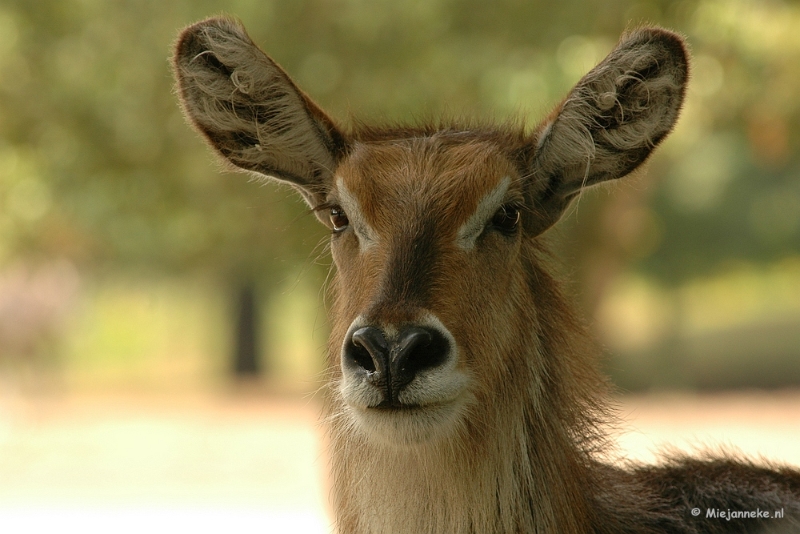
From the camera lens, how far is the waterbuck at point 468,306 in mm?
4402

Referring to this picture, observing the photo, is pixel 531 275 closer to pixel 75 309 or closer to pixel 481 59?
pixel 481 59

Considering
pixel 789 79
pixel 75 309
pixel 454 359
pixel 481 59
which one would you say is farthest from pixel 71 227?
pixel 75 309

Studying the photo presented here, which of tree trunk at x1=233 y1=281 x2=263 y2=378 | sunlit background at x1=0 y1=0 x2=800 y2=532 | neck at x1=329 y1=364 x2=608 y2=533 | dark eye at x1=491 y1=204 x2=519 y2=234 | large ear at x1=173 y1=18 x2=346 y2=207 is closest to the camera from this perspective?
neck at x1=329 y1=364 x2=608 y2=533

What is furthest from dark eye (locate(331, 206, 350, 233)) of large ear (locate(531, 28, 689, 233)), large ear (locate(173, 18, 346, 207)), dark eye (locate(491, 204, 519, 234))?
large ear (locate(531, 28, 689, 233))

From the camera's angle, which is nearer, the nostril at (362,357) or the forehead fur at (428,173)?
the nostril at (362,357)

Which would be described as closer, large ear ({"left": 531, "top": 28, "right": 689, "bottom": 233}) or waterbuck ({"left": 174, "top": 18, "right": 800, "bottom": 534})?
waterbuck ({"left": 174, "top": 18, "right": 800, "bottom": 534})

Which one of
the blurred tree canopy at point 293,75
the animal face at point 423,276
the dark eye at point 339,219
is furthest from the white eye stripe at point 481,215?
the blurred tree canopy at point 293,75

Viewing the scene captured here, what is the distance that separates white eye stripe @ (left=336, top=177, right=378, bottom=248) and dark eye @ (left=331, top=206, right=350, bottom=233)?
0.19 ft

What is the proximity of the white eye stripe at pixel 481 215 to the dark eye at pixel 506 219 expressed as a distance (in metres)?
0.03

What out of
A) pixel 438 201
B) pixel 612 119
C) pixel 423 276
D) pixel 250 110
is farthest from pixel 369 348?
pixel 612 119

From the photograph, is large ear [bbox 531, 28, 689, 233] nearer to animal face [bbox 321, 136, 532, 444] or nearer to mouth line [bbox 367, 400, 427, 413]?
animal face [bbox 321, 136, 532, 444]

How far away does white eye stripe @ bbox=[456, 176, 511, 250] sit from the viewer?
15.6 ft

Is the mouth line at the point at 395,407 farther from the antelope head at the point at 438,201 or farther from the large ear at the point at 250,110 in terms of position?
the large ear at the point at 250,110

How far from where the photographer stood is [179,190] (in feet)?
44.2
